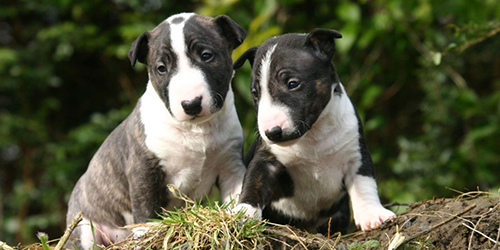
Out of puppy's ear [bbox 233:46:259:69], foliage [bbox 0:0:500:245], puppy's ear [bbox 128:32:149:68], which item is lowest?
foliage [bbox 0:0:500:245]

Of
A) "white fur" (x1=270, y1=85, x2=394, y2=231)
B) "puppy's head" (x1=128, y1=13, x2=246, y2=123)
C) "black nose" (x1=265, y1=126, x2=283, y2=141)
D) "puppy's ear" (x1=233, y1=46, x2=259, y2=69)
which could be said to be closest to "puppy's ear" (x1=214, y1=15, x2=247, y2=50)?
"puppy's head" (x1=128, y1=13, x2=246, y2=123)

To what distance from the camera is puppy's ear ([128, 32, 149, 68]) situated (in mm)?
3971

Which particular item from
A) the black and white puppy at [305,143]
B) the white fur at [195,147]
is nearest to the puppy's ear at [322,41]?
the black and white puppy at [305,143]

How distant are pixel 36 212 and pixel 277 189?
5763mm

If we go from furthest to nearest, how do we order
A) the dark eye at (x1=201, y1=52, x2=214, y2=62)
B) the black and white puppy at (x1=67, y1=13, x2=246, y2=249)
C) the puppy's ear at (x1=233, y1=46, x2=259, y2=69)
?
the puppy's ear at (x1=233, y1=46, x2=259, y2=69) → the dark eye at (x1=201, y1=52, x2=214, y2=62) → the black and white puppy at (x1=67, y1=13, x2=246, y2=249)

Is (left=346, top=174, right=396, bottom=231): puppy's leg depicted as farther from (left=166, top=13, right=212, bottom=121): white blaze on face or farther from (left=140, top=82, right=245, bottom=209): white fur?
(left=166, top=13, right=212, bottom=121): white blaze on face

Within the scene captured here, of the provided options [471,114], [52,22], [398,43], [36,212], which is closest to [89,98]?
[52,22]

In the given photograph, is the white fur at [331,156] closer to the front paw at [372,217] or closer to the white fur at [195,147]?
the front paw at [372,217]

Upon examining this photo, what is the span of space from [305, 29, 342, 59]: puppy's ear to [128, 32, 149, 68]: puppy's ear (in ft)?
3.50

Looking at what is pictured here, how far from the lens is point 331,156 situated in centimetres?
396

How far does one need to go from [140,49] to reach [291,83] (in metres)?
1.11

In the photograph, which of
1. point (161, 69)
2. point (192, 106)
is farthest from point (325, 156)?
point (161, 69)

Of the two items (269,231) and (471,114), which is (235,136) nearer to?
(269,231)

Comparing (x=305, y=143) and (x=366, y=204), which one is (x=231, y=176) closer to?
(x=305, y=143)
